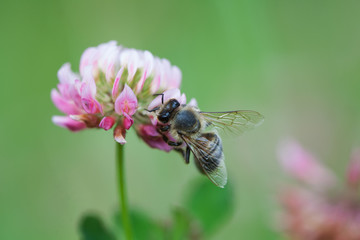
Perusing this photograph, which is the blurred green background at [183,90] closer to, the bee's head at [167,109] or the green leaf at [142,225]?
the green leaf at [142,225]

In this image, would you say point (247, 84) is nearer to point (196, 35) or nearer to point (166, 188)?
point (196, 35)

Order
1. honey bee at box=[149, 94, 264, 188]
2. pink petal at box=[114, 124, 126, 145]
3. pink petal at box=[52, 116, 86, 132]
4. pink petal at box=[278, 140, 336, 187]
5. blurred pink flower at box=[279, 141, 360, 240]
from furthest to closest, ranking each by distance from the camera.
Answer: pink petal at box=[278, 140, 336, 187], blurred pink flower at box=[279, 141, 360, 240], honey bee at box=[149, 94, 264, 188], pink petal at box=[52, 116, 86, 132], pink petal at box=[114, 124, 126, 145]

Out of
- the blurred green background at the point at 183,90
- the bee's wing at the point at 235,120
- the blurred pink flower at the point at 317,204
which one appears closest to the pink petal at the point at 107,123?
the bee's wing at the point at 235,120

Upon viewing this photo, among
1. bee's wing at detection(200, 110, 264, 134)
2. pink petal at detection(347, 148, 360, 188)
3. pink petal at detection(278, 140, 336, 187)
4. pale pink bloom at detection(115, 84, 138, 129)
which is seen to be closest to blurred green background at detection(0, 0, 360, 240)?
pink petal at detection(278, 140, 336, 187)

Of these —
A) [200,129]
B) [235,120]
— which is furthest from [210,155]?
[235,120]

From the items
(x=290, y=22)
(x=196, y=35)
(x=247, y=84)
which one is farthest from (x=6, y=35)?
(x=290, y=22)

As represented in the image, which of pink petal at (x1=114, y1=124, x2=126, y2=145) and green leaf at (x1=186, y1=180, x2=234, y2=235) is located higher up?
pink petal at (x1=114, y1=124, x2=126, y2=145)

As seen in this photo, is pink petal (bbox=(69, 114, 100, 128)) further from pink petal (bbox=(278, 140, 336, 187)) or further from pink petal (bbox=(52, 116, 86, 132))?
pink petal (bbox=(278, 140, 336, 187))

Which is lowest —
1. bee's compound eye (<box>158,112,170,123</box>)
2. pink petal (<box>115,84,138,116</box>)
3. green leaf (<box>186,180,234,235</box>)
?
green leaf (<box>186,180,234,235</box>)
